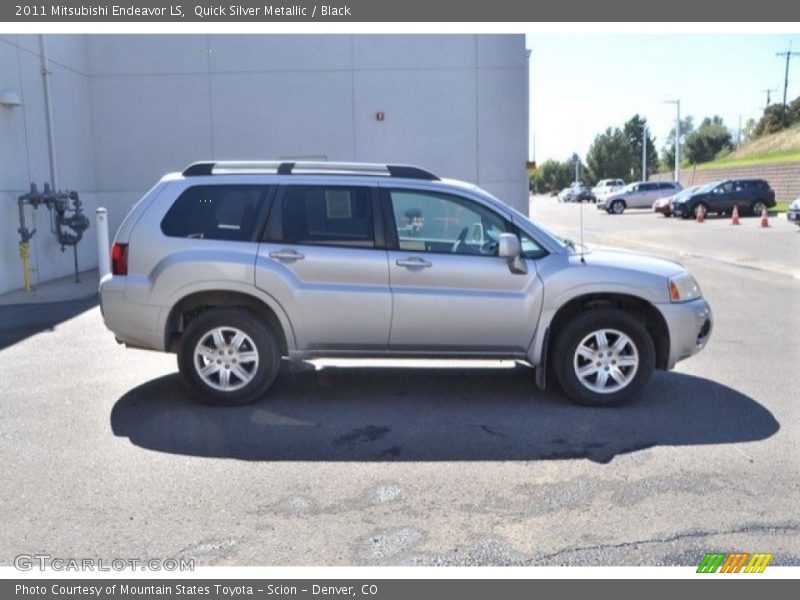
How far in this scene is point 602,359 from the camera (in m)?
6.02

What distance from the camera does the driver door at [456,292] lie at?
598 cm

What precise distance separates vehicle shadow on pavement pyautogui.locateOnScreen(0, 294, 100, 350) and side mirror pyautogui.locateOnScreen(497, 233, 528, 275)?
617cm

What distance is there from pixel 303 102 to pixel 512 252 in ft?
38.5

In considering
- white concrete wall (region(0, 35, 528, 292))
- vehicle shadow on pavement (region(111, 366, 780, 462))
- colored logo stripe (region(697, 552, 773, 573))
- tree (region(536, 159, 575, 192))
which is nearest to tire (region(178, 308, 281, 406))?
vehicle shadow on pavement (region(111, 366, 780, 462))

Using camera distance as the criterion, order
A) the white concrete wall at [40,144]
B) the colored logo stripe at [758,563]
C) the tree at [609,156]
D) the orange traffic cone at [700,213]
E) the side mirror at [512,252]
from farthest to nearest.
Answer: the tree at [609,156]
the orange traffic cone at [700,213]
the white concrete wall at [40,144]
the side mirror at [512,252]
the colored logo stripe at [758,563]

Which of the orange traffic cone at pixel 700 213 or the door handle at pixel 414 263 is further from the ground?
the door handle at pixel 414 263

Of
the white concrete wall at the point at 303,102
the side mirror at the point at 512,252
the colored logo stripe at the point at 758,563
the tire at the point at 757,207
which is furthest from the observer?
the tire at the point at 757,207

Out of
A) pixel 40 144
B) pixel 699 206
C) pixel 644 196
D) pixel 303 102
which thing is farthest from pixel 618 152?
pixel 40 144

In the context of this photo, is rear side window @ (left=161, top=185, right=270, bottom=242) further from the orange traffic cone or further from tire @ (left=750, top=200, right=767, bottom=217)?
tire @ (left=750, top=200, right=767, bottom=217)

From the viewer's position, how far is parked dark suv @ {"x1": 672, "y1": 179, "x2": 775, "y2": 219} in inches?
1300

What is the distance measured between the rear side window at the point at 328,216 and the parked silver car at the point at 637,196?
37097mm

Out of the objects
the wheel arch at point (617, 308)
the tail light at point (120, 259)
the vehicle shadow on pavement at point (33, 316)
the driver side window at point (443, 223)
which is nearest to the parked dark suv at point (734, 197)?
the vehicle shadow on pavement at point (33, 316)

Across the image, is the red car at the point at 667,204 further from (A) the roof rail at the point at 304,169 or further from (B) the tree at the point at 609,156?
(A) the roof rail at the point at 304,169

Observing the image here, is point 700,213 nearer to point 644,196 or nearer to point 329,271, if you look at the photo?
point 644,196
